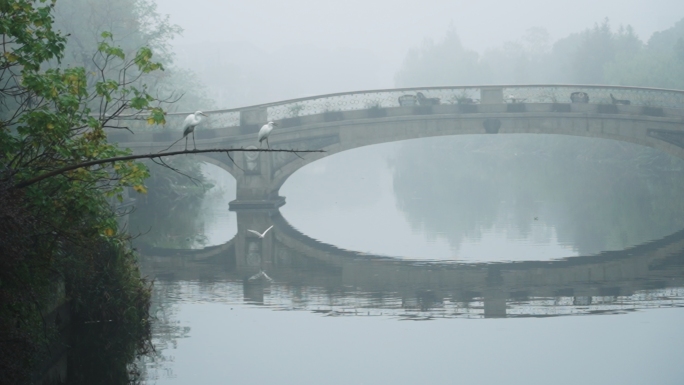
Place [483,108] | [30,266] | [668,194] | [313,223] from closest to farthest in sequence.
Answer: [30,266] → [313,223] → [483,108] → [668,194]

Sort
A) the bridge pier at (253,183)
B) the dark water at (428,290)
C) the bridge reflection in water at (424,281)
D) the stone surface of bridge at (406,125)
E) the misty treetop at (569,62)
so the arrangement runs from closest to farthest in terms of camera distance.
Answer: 1. the dark water at (428,290)
2. the bridge reflection in water at (424,281)
3. the stone surface of bridge at (406,125)
4. the bridge pier at (253,183)
5. the misty treetop at (569,62)

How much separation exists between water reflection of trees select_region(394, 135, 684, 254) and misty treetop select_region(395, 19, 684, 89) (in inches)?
175

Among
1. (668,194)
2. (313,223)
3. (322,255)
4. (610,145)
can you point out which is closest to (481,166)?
(610,145)

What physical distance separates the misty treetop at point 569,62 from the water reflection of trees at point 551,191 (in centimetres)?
444

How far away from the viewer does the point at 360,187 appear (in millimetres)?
42344

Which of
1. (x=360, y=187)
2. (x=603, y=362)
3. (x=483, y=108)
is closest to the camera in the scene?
(x=603, y=362)

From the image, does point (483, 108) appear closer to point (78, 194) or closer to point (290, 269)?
point (290, 269)

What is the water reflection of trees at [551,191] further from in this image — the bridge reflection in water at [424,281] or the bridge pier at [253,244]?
the bridge pier at [253,244]

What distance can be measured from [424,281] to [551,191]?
19026mm

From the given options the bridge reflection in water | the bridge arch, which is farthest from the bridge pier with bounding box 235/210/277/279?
the bridge arch

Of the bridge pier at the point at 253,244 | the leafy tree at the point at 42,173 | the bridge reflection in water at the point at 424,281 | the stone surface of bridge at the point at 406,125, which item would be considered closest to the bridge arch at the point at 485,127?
the stone surface of bridge at the point at 406,125

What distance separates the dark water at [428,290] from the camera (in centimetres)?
1128

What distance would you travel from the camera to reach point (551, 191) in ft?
115

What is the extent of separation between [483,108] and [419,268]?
12.9 m
